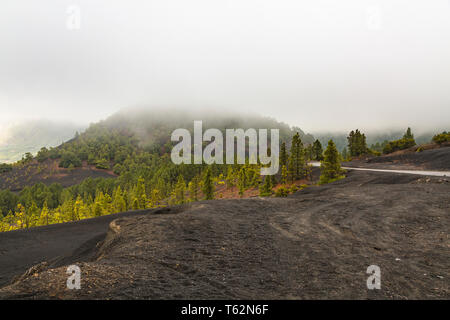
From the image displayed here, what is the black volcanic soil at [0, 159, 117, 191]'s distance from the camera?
504 feet

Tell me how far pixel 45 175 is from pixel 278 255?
8311 inches

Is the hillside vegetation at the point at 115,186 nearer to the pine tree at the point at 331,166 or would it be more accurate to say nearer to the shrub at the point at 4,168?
the shrub at the point at 4,168

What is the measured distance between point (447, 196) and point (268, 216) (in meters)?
13.0

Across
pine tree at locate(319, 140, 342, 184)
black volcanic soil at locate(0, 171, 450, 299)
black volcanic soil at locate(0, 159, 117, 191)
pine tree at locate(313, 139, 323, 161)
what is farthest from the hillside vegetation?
black volcanic soil at locate(0, 171, 450, 299)

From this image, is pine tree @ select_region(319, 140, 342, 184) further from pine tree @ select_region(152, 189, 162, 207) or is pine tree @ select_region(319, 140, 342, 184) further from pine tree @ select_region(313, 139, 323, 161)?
pine tree @ select_region(152, 189, 162, 207)

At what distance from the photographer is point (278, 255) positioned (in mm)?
8766

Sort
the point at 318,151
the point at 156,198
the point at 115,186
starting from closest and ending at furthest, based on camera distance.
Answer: the point at 156,198 → the point at 318,151 → the point at 115,186

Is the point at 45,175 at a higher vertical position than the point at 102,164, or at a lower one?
lower

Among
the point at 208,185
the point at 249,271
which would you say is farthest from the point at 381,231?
the point at 208,185

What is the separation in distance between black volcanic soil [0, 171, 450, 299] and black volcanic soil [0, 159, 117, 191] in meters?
176

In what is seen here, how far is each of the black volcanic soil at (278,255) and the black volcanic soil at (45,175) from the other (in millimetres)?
175611

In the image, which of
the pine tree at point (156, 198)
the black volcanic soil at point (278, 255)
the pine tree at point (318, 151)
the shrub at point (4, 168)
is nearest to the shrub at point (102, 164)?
the shrub at point (4, 168)

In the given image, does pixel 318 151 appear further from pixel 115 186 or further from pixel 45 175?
pixel 45 175

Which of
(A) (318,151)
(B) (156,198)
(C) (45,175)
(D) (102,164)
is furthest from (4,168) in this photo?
(A) (318,151)
